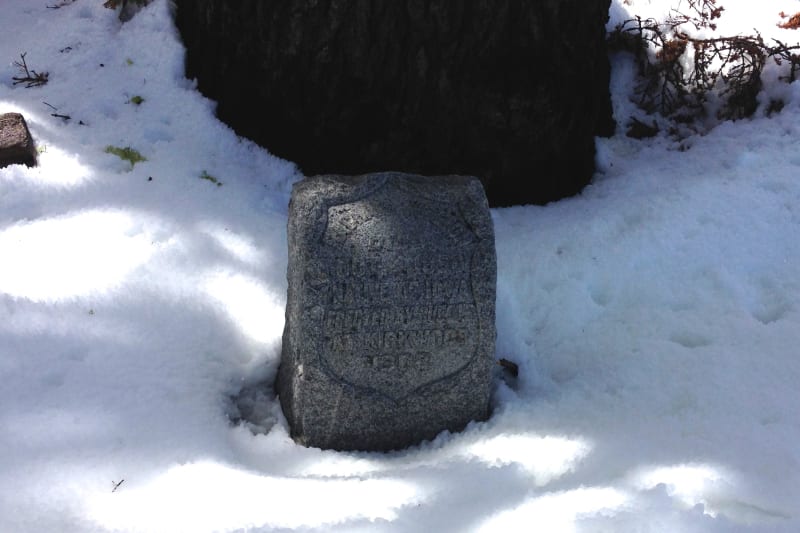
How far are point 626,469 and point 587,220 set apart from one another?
121cm

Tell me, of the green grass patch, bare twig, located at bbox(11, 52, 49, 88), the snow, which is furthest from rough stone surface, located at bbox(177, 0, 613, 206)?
bare twig, located at bbox(11, 52, 49, 88)

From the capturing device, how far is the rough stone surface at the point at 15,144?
2768 millimetres

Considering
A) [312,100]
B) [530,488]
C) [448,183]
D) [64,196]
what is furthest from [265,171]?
[530,488]

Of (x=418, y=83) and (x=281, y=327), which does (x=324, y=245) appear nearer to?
(x=281, y=327)

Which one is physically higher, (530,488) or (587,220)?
(587,220)

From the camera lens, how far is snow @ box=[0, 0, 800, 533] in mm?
1767

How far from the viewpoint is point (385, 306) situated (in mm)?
2002

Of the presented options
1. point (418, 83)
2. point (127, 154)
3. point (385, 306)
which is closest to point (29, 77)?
point (127, 154)

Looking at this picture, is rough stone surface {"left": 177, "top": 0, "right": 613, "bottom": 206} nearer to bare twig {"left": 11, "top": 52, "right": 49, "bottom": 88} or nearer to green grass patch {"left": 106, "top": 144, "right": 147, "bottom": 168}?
green grass patch {"left": 106, "top": 144, "right": 147, "bottom": 168}

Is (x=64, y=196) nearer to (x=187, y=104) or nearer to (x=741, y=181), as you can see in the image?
(x=187, y=104)

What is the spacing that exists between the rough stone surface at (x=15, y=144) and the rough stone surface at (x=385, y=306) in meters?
1.36

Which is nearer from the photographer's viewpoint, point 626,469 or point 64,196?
point 626,469

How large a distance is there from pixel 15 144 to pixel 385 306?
1731 mm

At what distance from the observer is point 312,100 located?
290 centimetres
